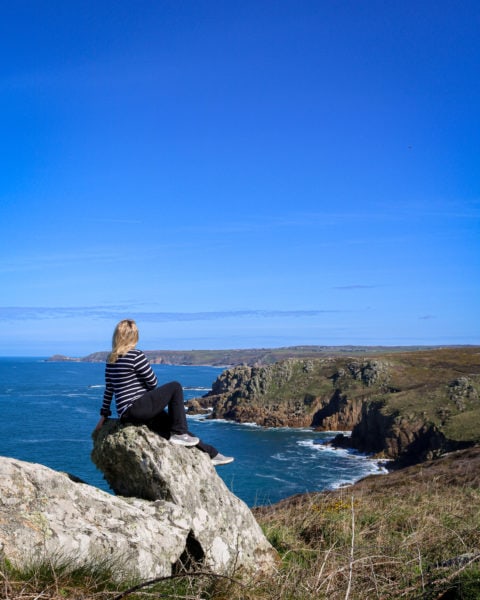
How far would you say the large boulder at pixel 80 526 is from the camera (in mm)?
5188

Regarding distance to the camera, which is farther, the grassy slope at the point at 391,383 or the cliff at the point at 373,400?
the grassy slope at the point at 391,383

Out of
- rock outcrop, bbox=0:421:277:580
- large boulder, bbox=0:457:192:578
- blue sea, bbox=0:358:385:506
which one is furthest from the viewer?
blue sea, bbox=0:358:385:506

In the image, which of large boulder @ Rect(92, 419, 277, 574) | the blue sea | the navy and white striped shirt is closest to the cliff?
the blue sea

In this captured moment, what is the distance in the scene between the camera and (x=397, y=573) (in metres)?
5.59

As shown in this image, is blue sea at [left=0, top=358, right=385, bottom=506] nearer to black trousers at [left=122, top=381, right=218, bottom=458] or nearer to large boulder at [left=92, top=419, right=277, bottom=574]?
large boulder at [left=92, top=419, right=277, bottom=574]

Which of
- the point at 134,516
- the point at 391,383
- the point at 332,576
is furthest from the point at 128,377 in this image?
the point at 391,383

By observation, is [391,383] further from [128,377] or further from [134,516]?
[134,516]

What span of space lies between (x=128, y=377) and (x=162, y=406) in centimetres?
61

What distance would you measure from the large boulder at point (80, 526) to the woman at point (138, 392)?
1.06 metres

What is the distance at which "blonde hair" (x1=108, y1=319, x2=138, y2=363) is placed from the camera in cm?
741

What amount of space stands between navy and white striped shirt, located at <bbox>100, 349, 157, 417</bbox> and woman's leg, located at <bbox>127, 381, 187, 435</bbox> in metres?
0.14

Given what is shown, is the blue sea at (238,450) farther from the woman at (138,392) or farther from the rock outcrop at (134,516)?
the woman at (138,392)

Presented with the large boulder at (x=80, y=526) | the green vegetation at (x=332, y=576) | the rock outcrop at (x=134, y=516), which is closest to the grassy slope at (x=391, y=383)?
the green vegetation at (x=332, y=576)

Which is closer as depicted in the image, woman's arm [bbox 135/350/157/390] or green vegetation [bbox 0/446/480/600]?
green vegetation [bbox 0/446/480/600]
